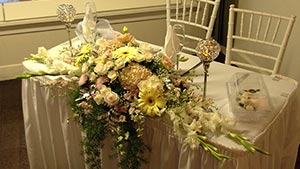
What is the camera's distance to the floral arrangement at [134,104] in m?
1.56

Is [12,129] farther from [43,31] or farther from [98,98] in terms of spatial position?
[98,98]

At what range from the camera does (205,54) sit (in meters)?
1.62

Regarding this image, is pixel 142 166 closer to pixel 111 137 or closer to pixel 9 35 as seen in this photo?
pixel 111 137

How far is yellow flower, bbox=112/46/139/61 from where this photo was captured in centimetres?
168

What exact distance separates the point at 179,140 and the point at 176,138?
27mm

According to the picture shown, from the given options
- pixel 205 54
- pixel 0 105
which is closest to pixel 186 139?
pixel 205 54

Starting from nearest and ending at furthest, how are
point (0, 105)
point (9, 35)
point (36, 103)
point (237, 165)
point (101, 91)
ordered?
point (237, 165) → point (101, 91) → point (36, 103) → point (0, 105) → point (9, 35)

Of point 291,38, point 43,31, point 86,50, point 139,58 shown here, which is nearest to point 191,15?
point 291,38

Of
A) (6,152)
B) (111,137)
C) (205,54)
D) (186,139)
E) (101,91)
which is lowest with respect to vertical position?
(6,152)

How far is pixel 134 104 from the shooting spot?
63.1 inches

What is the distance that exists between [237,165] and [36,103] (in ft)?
3.58

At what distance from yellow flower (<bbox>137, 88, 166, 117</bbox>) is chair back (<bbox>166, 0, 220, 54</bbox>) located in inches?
34.3

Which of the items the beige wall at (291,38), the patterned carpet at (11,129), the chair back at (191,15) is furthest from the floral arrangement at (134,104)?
the beige wall at (291,38)

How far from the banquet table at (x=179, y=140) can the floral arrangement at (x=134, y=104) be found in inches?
2.0
